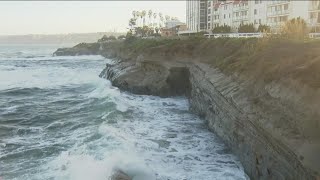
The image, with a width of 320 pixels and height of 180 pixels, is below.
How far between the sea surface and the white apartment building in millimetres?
20130

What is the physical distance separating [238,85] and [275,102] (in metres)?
4.80

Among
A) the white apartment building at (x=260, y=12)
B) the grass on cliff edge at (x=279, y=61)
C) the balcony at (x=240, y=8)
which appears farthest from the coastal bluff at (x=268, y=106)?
the balcony at (x=240, y=8)

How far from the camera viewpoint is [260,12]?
61406mm

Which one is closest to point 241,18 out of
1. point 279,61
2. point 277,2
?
point 277,2

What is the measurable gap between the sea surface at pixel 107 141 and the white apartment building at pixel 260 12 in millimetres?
20130

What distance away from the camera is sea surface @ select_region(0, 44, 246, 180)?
14.5m

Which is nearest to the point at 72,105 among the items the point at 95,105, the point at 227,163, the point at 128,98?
the point at 95,105

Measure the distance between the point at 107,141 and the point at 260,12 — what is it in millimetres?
48907

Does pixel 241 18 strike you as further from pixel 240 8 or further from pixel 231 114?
pixel 231 114

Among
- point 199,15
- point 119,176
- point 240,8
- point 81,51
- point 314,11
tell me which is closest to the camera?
point 119,176

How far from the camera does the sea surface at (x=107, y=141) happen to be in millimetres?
14523

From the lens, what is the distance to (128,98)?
30953mm

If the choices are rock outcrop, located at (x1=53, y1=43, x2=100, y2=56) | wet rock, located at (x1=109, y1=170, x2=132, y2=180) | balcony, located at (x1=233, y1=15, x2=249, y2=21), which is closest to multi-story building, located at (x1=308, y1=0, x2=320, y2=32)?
balcony, located at (x1=233, y1=15, x2=249, y2=21)

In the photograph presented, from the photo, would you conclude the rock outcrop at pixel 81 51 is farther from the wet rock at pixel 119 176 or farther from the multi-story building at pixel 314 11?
the wet rock at pixel 119 176
